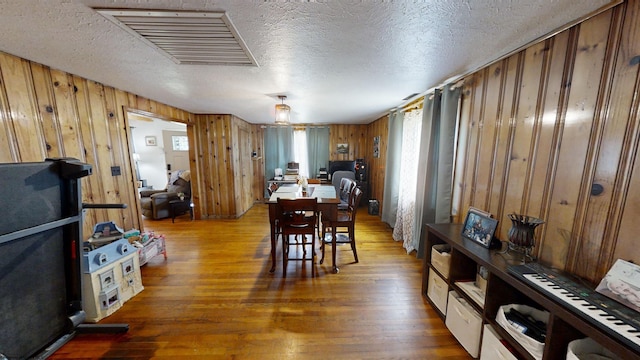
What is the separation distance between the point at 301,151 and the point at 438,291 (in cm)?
442

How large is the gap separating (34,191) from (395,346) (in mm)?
2508

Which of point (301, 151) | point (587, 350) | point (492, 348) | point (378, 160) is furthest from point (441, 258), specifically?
point (301, 151)

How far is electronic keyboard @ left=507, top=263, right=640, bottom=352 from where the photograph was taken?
758 millimetres

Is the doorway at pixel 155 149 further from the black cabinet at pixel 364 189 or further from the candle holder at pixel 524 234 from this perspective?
the candle holder at pixel 524 234

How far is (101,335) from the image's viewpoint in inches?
63.0

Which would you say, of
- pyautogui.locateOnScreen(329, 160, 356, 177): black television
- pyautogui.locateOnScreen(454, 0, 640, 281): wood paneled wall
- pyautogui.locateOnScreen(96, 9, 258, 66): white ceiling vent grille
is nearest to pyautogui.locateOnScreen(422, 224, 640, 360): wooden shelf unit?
pyautogui.locateOnScreen(454, 0, 640, 281): wood paneled wall

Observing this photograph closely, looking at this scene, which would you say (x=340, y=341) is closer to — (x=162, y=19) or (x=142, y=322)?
(x=142, y=322)

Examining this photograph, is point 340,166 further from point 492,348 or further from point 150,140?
point 150,140

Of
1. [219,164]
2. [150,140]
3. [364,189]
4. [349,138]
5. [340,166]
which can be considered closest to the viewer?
[219,164]

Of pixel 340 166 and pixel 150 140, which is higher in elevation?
pixel 150 140

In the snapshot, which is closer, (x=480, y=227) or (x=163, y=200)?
(x=480, y=227)

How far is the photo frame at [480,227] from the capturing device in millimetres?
1460

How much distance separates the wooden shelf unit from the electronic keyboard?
0.02 metres

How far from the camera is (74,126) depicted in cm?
201
